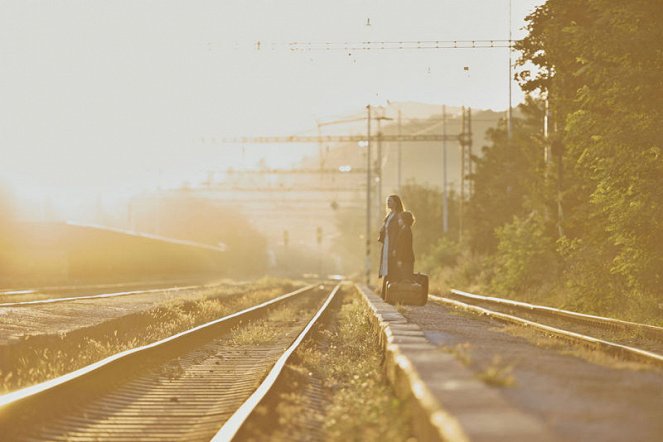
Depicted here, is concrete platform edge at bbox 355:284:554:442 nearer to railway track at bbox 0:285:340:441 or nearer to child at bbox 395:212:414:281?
railway track at bbox 0:285:340:441

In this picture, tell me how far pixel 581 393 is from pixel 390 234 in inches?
487


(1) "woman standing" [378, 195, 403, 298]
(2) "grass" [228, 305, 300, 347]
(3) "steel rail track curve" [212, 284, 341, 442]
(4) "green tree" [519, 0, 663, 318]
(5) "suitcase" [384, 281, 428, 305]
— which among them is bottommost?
(2) "grass" [228, 305, 300, 347]

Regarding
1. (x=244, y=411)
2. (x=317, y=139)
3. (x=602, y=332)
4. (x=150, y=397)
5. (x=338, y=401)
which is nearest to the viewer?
(x=244, y=411)

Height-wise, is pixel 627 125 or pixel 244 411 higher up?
pixel 627 125

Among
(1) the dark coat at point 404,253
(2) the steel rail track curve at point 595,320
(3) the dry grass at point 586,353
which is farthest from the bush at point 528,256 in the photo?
(3) the dry grass at point 586,353

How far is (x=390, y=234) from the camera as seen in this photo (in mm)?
19516

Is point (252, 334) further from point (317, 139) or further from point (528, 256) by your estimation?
point (317, 139)

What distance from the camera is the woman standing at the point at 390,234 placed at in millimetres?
19359

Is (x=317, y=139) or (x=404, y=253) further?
(x=317, y=139)

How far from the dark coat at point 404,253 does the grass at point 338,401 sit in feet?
14.5

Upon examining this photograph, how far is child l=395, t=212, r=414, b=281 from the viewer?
19.1 m

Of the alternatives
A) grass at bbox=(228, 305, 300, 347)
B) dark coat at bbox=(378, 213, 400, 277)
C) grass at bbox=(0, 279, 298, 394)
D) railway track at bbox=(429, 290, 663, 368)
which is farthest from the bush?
dark coat at bbox=(378, 213, 400, 277)

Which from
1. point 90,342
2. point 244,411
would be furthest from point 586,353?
point 90,342

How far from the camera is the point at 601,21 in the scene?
742 inches
